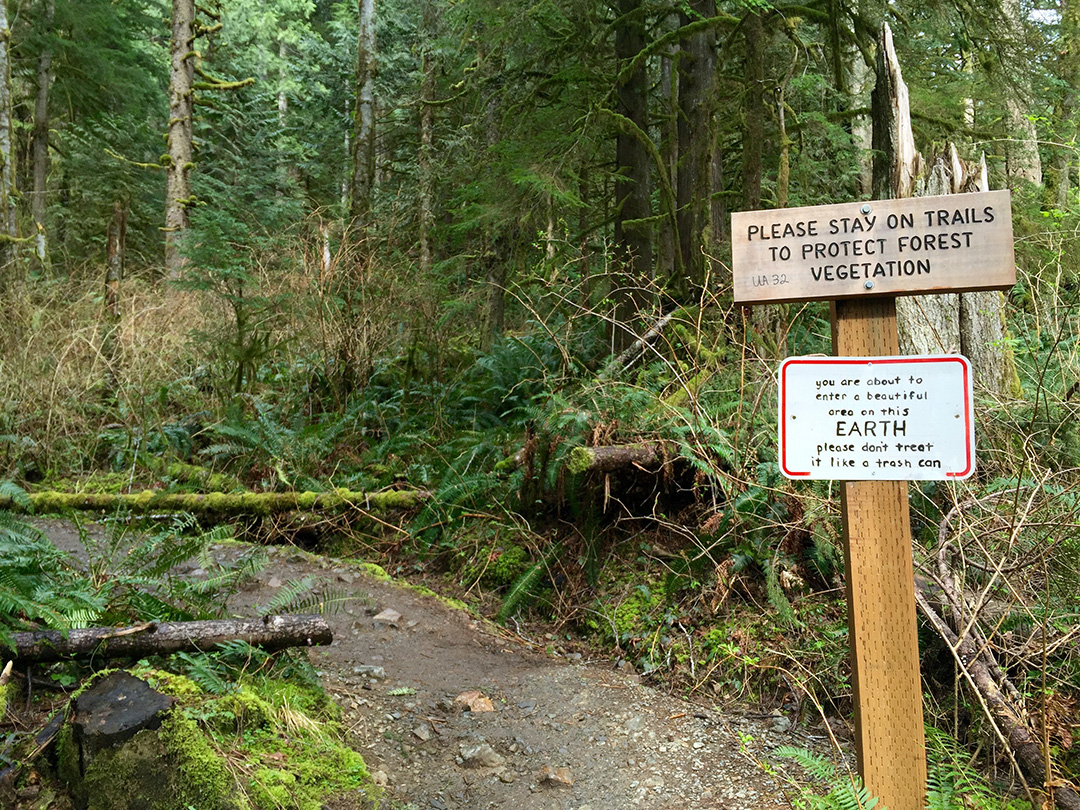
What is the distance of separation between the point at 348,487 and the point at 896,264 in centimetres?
543

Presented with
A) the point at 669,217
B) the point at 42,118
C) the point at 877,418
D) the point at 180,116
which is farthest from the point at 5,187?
the point at 877,418

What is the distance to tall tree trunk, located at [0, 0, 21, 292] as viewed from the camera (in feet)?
30.8

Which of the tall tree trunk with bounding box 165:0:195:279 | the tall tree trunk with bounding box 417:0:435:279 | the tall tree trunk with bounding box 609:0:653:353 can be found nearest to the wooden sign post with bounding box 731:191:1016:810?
the tall tree trunk with bounding box 609:0:653:353

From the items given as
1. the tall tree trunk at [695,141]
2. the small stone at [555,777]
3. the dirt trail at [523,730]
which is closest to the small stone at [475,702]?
the dirt trail at [523,730]

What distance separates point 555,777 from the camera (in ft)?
11.6

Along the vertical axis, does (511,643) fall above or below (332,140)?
below

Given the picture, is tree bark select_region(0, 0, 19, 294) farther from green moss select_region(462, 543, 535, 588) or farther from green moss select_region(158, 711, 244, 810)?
green moss select_region(158, 711, 244, 810)

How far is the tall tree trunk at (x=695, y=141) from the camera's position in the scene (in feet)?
25.0

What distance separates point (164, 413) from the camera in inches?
333

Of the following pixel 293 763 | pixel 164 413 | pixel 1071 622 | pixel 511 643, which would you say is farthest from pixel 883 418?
pixel 164 413

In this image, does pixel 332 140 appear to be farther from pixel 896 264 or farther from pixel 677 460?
pixel 896 264

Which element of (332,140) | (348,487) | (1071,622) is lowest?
(1071,622)

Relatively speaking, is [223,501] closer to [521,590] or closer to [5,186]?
[521,590]

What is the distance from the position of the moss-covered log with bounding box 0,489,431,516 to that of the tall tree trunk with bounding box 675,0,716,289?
11.8ft
